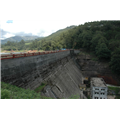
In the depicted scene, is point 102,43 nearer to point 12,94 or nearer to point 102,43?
point 102,43

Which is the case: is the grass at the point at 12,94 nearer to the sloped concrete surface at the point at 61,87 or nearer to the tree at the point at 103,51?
the sloped concrete surface at the point at 61,87

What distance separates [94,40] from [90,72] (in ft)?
42.5

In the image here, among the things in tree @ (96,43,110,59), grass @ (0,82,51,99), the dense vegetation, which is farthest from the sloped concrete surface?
tree @ (96,43,110,59)

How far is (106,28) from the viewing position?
4238 centimetres

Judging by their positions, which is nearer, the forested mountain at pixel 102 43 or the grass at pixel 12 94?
the grass at pixel 12 94

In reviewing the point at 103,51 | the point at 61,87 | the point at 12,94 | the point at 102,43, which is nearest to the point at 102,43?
the point at 102,43

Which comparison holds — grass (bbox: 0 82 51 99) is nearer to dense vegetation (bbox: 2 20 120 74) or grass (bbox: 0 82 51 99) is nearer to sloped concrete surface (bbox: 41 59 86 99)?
sloped concrete surface (bbox: 41 59 86 99)

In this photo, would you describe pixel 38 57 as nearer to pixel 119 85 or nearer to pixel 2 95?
pixel 2 95

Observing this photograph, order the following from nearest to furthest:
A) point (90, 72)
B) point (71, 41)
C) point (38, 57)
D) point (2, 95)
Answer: point (2, 95) → point (38, 57) → point (90, 72) → point (71, 41)

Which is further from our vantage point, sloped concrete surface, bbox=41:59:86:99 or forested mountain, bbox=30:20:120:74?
forested mountain, bbox=30:20:120:74

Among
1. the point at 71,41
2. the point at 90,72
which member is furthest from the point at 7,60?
the point at 71,41

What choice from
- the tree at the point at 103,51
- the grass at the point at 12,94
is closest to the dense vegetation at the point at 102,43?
the tree at the point at 103,51

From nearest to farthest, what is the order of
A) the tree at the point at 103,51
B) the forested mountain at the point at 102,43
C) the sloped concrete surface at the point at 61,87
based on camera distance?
the sloped concrete surface at the point at 61,87
the forested mountain at the point at 102,43
the tree at the point at 103,51

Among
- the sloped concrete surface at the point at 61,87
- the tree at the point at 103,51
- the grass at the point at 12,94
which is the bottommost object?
the sloped concrete surface at the point at 61,87
